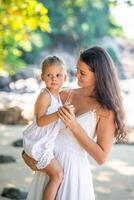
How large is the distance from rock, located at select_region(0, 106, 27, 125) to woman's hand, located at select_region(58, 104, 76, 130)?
524 centimetres

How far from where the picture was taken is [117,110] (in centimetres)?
185

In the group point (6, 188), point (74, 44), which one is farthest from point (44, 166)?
point (74, 44)

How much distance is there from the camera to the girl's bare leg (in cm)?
188

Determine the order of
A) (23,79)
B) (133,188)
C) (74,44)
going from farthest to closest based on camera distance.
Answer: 1. (74,44)
2. (23,79)
3. (133,188)

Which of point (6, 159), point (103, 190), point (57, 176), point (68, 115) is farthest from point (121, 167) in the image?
point (68, 115)

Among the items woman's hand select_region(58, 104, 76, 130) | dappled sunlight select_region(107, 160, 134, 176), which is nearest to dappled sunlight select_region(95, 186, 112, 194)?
dappled sunlight select_region(107, 160, 134, 176)

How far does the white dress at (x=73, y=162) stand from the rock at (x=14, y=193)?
1.70m

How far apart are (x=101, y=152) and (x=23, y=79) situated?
9.51 metres

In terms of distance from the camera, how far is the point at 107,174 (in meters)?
4.54

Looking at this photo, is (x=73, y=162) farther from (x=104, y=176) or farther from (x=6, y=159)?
(x=6, y=159)

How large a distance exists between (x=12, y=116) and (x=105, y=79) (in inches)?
207

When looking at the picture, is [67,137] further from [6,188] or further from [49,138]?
[6,188]

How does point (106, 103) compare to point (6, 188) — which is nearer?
point (106, 103)

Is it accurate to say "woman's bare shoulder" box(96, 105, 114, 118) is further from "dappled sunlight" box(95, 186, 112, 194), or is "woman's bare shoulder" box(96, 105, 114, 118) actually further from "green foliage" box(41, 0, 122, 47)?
"green foliage" box(41, 0, 122, 47)
